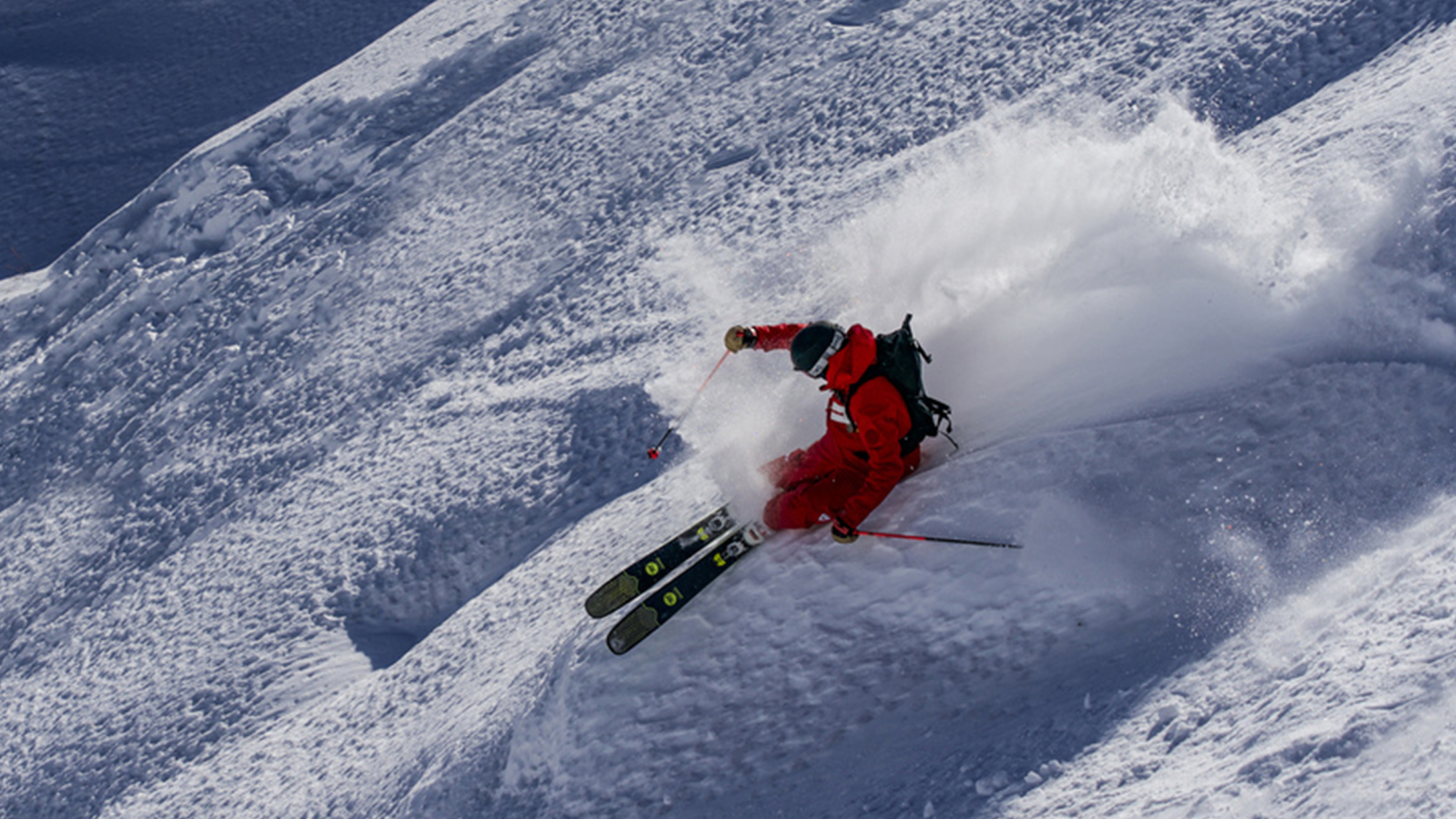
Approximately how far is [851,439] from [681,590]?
1344mm

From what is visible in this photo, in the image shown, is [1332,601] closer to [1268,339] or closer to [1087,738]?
[1087,738]

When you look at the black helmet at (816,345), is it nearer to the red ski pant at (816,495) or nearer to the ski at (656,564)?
the red ski pant at (816,495)

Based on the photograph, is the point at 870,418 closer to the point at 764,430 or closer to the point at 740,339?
the point at 740,339

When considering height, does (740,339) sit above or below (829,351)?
above

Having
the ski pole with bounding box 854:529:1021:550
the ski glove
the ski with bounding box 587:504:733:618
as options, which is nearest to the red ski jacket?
the ski pole with bounding box 854:529:1021:550

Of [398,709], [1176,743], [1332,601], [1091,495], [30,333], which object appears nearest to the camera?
[1176,743]

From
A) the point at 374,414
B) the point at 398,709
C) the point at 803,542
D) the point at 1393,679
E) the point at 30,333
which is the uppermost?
the point at 30,333

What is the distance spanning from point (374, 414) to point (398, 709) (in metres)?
3.84

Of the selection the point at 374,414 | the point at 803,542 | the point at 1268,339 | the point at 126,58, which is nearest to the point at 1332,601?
the point at 1268,339

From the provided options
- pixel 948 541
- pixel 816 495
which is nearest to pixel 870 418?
pixel 816 495

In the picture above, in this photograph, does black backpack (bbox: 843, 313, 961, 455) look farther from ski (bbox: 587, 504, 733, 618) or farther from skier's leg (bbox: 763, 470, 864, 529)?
ski (bbox: 587, 504, 733, 618)

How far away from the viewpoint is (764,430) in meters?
6.71

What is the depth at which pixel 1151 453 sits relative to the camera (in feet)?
16.2

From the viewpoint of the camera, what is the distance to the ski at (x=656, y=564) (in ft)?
18.5
